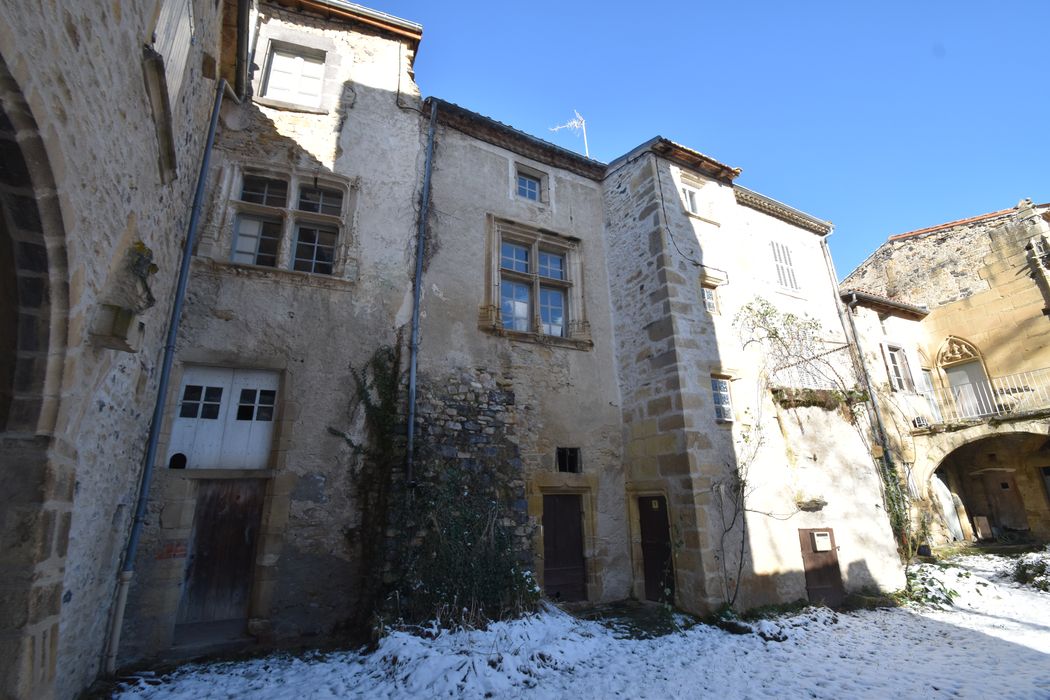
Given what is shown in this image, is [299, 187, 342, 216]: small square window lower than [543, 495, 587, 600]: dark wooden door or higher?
higher

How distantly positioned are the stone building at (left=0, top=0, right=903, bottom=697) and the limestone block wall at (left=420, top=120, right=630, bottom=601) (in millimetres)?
54

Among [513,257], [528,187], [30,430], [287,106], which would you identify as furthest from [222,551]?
[528,187]

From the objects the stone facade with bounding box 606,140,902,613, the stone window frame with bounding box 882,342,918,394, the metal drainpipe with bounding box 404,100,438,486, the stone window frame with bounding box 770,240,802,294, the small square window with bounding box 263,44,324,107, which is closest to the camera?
the metal drainpipe with bounding box 404,100,438,486

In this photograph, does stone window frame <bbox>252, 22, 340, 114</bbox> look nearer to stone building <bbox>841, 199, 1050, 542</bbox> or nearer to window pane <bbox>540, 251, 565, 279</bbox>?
window pane <bbox>540, 251, 565, 279</bbox>

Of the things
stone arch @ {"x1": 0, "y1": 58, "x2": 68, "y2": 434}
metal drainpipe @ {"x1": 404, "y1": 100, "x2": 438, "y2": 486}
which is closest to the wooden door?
metal drainpipe @ {"x1": 404, "y1": 100, "x2": 438, "y2": 486}

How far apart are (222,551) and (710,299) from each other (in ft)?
26.3

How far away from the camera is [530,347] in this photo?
7805 millimetres

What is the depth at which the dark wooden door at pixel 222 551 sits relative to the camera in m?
5.21

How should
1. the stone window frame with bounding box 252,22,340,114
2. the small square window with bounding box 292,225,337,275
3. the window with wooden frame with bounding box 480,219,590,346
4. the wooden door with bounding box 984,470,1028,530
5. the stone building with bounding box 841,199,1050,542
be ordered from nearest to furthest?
the small square window with bounding box 292,225,337,275, the stone window frame with bounding box 252,22,340,114, the window with wooden frame with bounding box 480,219,590,346, the stone building with bounding box 841,199,1050,542, the wooden door with bounding box 984,470,1028,530

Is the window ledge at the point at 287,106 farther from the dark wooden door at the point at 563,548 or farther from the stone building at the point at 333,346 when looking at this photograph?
the dark wooden door at the point at 563,548

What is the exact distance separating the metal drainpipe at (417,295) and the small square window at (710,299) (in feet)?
15.9

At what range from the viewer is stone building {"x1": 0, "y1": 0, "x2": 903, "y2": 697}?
287cm

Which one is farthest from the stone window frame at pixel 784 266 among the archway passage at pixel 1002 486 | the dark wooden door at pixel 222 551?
the dark wooden door at pixel 222 551

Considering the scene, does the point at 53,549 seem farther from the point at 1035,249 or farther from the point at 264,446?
the point at 1035,249
